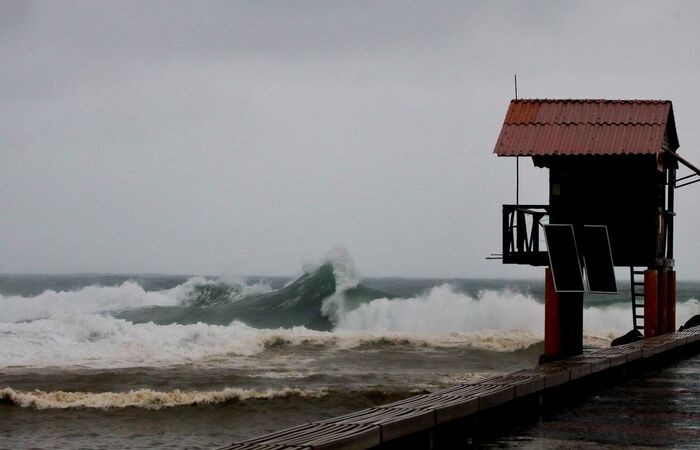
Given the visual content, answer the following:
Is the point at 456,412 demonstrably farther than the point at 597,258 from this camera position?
No

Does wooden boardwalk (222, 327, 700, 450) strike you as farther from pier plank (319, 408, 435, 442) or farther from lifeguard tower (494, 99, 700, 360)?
lifeguard tower (494, 99, 700, 360)

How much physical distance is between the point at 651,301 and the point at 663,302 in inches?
65.8

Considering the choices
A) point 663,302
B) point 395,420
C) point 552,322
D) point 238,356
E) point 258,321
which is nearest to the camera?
point 395,420

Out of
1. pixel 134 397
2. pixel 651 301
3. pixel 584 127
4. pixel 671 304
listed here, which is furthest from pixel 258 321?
pixel 584 127

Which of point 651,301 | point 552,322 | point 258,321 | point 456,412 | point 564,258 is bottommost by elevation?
point 258,321

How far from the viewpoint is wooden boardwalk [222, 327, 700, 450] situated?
812 cm

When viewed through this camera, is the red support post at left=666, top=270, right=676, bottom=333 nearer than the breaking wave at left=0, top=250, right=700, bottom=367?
Yes

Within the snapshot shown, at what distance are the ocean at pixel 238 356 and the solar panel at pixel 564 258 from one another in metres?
5.88

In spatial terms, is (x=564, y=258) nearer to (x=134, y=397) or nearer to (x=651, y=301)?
(x=651, y=301)

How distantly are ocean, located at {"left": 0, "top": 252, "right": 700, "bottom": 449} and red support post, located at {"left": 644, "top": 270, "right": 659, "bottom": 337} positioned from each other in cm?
591

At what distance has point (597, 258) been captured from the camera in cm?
2052

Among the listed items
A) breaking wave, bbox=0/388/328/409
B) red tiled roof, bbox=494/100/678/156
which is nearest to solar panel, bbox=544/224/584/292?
red tiled roof, bbox=494/100/678/156

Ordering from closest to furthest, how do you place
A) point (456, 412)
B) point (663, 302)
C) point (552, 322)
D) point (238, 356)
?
point (456, 412) → point (552, 322) → point (663, 302) → point (238, 356)

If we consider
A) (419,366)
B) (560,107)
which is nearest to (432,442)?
(560,107)
